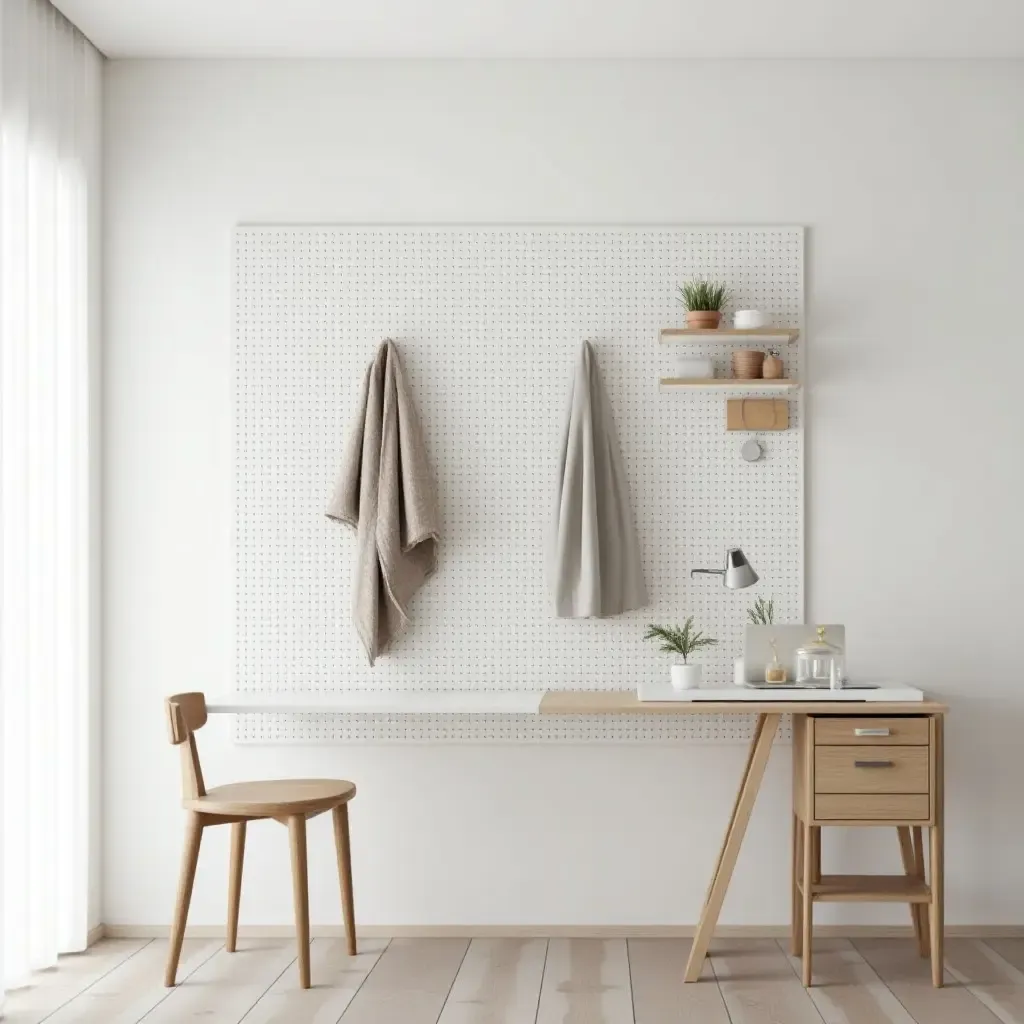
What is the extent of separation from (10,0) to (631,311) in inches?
76.6

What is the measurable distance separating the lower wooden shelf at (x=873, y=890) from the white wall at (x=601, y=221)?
306mm

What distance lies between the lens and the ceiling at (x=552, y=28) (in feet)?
10.5

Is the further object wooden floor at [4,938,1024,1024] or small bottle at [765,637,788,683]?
small bottle at [765,637,788,683]

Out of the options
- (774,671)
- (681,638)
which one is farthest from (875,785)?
(681,638)

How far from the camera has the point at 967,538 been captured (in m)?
3.49

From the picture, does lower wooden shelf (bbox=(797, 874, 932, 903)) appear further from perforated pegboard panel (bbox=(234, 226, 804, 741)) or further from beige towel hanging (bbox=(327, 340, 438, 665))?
beige towel hanging (bbox=(327, 340, 438, 665))

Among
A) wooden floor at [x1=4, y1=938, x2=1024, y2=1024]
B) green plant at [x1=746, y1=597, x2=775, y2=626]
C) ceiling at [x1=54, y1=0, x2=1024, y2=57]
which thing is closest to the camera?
wooden floor at [x1=4, y1=938, x2=1024, y2=1024]

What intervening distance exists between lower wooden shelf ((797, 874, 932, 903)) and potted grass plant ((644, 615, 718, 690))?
0.64 m

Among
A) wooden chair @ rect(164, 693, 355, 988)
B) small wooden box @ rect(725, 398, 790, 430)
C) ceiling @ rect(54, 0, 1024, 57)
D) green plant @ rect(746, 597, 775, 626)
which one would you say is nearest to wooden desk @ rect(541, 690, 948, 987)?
green plant @ rect(746, 597, 775, 626)

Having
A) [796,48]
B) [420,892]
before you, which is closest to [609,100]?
[796,48]

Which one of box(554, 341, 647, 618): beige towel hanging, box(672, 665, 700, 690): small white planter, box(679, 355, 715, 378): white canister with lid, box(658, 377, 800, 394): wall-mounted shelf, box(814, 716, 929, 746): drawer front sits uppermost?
box(679, 355, 715, 378): white canister with lid

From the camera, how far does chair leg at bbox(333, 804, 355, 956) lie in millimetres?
3188

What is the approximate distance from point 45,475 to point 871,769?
2436 millimetres

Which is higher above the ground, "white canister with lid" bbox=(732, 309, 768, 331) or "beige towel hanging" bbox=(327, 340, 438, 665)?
"white canister with lid" bbox=(732, 309, 768, 331)
